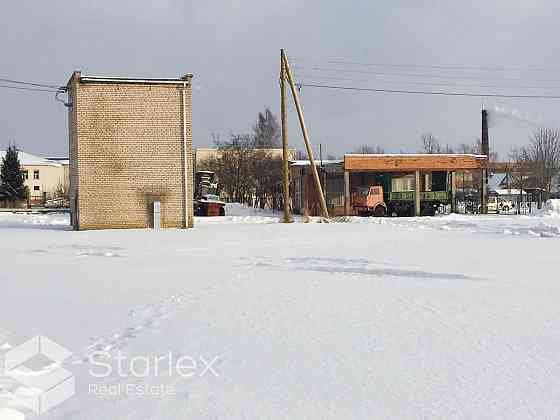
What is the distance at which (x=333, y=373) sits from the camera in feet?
18.3

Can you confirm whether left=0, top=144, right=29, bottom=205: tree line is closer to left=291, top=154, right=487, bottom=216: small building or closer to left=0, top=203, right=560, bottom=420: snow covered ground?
left=291, top=154, right=487, bottom=216: small building

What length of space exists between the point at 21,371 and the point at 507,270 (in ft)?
30.5

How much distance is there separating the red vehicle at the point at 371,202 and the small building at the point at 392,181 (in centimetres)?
13

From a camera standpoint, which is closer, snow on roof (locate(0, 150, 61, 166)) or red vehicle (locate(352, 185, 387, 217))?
red vehicle (locate(352, 185, 387, 217))

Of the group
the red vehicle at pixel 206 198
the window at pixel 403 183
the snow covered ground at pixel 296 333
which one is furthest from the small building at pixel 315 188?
the snow covered ground at pixel 296 333

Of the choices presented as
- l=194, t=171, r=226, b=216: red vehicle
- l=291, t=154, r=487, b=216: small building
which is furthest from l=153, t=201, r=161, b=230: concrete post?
l=194, t=171, r=226, b=216: red vehicle

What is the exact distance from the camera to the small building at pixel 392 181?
130 feet

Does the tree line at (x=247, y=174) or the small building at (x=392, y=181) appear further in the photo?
the tree line at (x=247, y=174)

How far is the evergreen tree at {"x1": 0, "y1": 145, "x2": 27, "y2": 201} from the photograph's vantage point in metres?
66.3

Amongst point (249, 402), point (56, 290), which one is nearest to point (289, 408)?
point (249, 402)

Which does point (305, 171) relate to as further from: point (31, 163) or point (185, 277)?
point (31, 163)
